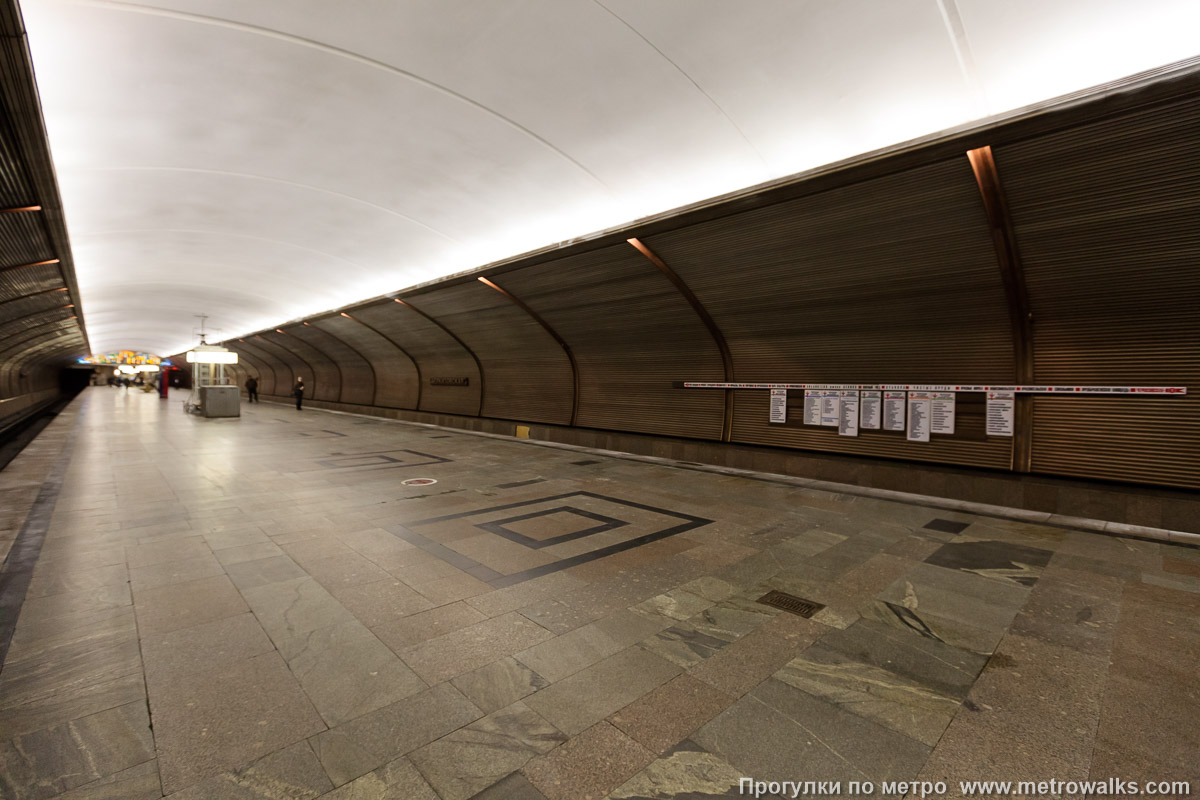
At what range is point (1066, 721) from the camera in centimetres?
268

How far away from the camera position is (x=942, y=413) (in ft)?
26.8

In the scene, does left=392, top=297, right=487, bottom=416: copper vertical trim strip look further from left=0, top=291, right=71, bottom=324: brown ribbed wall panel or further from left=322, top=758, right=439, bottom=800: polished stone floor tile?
left=322, top=758, right=439, bottom=800: polished stone floor tile

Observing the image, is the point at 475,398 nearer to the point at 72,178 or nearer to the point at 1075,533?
the point at 72,178

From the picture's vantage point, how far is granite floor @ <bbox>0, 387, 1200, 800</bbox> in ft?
7.68

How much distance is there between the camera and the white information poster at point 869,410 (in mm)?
8867

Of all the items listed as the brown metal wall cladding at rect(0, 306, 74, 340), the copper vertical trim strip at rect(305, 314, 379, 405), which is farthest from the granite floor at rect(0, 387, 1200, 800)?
the copper vertical trim strip at rect(305, 314, 379, 405)

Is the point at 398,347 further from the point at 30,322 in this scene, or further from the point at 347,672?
the point at 347,672

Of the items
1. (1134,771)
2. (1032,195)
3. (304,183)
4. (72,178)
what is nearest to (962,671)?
(1134,771)

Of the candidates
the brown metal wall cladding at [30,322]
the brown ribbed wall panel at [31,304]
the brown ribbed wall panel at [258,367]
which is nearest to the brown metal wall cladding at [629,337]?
the brown ribbed wall panel at [31,304]

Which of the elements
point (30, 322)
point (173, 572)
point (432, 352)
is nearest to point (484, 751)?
point (173, 572)

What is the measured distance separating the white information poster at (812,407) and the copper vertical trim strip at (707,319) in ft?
5.27

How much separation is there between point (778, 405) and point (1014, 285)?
4143 mm

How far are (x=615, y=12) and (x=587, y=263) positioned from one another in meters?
5.43

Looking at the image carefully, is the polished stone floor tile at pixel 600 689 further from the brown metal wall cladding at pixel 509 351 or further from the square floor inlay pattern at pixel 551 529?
the brown metal wall cladding at pixel 509 351
